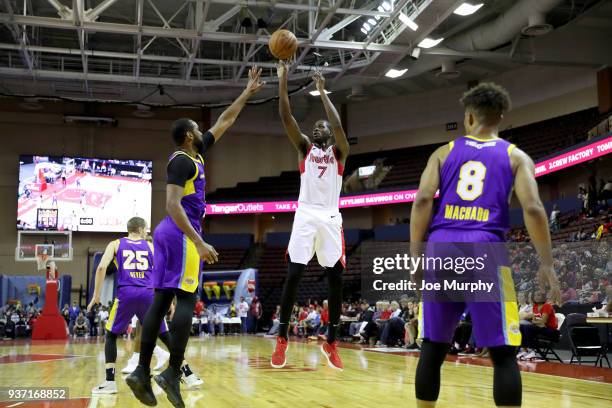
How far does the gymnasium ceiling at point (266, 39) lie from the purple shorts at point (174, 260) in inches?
553

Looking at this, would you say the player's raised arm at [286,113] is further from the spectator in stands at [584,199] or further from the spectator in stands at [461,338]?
the spectator in stands at [584,199]

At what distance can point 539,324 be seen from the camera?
10.2m

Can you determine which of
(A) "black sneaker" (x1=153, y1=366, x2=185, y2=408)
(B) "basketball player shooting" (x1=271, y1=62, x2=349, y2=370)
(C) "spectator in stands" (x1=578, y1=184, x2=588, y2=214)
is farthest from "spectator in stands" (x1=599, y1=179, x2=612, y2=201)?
(A) "black sneaker" (x1=153, y1=366, x2=185, y2=408)

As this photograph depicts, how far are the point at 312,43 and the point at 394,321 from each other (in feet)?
30.8

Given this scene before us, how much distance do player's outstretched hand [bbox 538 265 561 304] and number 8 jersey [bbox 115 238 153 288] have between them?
4.60 meters

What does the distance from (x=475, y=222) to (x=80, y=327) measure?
2033cm

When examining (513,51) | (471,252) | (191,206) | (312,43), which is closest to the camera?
(471,252)

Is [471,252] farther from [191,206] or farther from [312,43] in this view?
[312,43]

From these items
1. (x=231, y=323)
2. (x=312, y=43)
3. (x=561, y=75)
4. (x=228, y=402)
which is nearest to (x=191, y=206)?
(x=228, y=402)

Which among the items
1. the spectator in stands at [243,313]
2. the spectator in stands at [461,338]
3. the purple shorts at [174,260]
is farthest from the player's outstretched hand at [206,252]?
the spectator in stands at [243,313]

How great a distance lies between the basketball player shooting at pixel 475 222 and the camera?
3.02 metres

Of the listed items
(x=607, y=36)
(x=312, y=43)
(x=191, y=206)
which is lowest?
(x=191, y=206)

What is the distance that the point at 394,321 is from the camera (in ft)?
47.6

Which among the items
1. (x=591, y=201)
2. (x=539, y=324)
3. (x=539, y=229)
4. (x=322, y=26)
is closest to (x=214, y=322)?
(x=322, y=26)
